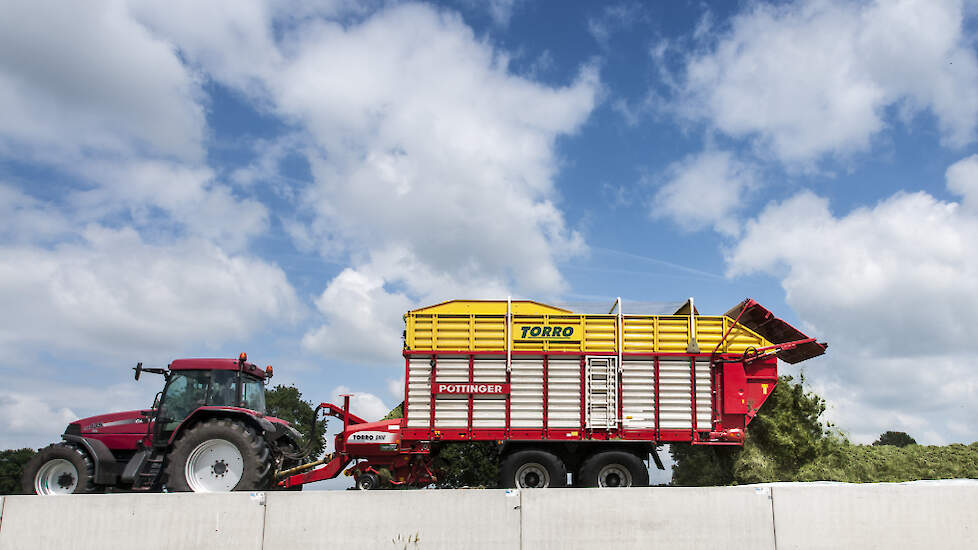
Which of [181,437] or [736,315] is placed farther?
[736,315]

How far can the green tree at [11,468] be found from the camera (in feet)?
119

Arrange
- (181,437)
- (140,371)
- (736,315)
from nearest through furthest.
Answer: (181,437), (140,371), (736,315)

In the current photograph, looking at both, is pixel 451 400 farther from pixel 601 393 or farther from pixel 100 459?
pixel 100 459

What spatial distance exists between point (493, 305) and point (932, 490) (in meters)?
6.75

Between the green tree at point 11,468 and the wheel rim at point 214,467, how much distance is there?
32.1 metres

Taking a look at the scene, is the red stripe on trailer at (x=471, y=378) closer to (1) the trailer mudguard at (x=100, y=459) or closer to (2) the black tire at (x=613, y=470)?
(2) the black tire at (x=613, y=470)

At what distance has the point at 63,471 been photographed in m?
11.5

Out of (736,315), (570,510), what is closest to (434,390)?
(570,510)

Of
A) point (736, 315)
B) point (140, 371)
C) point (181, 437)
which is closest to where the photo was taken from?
point (181, 437)

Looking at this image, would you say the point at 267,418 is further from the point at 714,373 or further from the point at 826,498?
the point at 826,498

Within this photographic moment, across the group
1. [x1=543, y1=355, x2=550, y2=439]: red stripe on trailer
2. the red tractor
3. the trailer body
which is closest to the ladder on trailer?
the trailer body

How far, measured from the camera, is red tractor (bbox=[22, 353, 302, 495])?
10883mm

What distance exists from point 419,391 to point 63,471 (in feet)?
19.8

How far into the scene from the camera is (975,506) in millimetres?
8469
